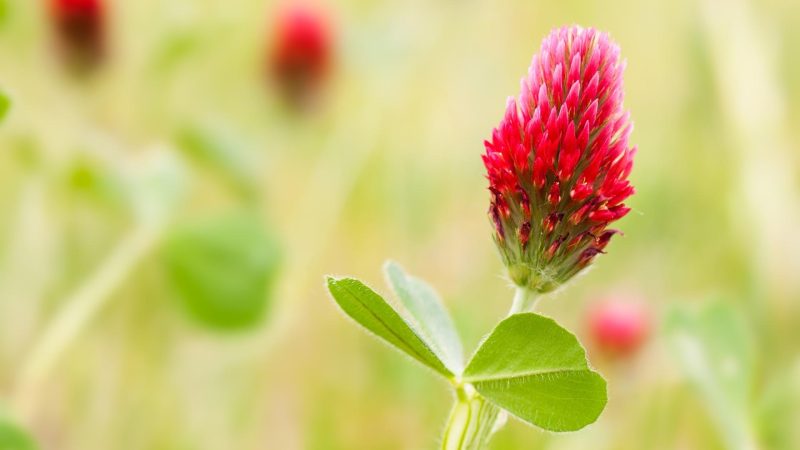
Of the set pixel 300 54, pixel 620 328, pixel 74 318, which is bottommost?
pixel 74 318

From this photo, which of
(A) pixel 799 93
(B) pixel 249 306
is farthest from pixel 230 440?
(A) pixel 799 93

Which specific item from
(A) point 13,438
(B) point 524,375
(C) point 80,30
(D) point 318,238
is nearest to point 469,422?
(B) point 524,375

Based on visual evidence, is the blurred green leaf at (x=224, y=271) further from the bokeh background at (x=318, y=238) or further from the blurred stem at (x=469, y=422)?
the blurred stem at (x=469, y=422)

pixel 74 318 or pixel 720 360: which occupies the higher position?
pixel 720 360

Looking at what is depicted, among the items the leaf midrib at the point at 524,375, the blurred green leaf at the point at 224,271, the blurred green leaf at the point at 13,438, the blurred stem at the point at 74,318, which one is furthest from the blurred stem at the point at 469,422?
the blurred green leaf at the point at 224,271

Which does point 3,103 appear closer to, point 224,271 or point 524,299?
point 524,299

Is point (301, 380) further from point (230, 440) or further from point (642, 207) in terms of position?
point (642, 207)
